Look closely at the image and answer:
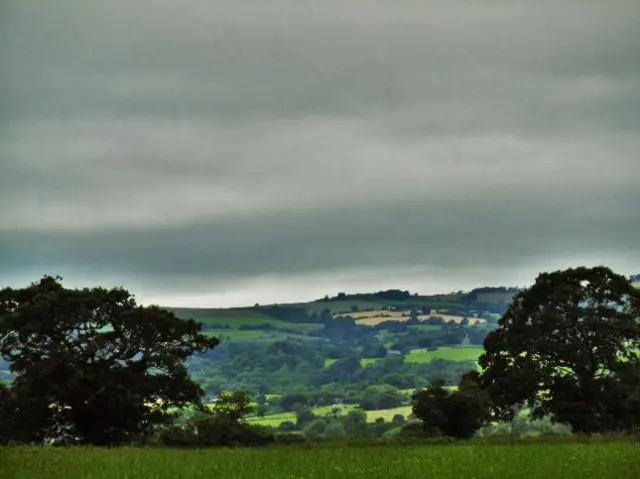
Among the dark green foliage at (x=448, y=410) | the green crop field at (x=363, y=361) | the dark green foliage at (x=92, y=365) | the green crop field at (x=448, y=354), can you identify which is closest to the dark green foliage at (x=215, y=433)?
the dark green foliage at (x=92, y=365)

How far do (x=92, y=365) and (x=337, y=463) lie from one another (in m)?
23.9

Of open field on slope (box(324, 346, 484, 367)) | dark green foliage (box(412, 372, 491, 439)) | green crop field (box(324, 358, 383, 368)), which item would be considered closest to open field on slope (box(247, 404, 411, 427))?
dark green foliage (box(412, 372, 491, 439))

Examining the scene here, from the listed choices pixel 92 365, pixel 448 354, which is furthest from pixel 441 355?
pixel 92 365

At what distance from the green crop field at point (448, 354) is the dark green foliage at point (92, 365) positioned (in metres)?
112

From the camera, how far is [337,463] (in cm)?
2844

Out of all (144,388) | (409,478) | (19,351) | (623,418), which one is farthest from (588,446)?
(19,351)

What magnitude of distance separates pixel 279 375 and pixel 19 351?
403ft

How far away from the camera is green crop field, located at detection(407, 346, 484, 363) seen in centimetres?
16450

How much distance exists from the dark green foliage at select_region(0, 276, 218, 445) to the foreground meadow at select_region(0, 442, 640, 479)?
1464 centimetres

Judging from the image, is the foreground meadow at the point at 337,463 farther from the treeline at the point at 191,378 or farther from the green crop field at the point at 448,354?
the green crop field at the point at 448,354

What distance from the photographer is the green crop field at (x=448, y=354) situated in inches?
6476

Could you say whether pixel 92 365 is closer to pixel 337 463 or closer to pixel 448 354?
pixel 337 463

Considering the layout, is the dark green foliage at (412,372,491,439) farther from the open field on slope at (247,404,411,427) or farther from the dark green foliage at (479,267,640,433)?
the open field on slope at (247,404,411,427)

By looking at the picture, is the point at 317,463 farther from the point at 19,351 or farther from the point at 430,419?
the point at 19,351
